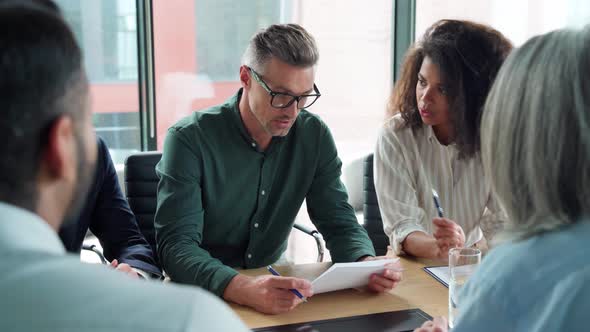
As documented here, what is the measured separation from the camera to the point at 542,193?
101 cm

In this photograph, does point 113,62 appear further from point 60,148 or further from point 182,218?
point 60,148

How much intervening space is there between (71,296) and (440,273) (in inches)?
57.4

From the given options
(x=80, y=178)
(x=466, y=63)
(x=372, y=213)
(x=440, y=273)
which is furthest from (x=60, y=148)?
(x=372, y=213)

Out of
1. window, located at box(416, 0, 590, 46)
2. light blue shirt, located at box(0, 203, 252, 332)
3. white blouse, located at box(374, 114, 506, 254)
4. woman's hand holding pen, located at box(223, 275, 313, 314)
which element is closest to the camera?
light blue shirt, located at box(0, 203, 252, 332)

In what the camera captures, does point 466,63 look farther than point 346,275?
Yes

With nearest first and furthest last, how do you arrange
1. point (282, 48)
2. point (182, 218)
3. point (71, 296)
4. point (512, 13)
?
point (71, 296), point (182, 218), point (282, 48), point (512, 13)

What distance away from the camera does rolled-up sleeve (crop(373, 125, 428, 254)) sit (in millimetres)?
2260

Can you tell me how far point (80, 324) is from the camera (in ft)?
2.11

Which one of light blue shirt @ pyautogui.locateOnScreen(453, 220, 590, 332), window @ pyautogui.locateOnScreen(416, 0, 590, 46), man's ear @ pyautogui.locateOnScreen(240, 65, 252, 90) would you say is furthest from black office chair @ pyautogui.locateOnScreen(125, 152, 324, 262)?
window @ pyautogui.locateOnScreen(416, 0, 590, 46)

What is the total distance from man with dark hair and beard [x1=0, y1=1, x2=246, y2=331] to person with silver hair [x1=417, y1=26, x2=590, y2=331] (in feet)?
1.47

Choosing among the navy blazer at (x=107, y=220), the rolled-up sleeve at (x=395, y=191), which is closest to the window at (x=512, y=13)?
the rolled-up sleeve at (x=395, y=191)

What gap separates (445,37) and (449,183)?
1.76 feet

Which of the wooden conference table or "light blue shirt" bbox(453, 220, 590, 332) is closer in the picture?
"light blue shirt" bbox(453, 220, 590, 332)

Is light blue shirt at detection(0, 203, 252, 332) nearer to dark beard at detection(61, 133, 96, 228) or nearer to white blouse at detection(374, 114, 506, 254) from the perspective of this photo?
dark beard at detection(61, 133, 96, 228)
